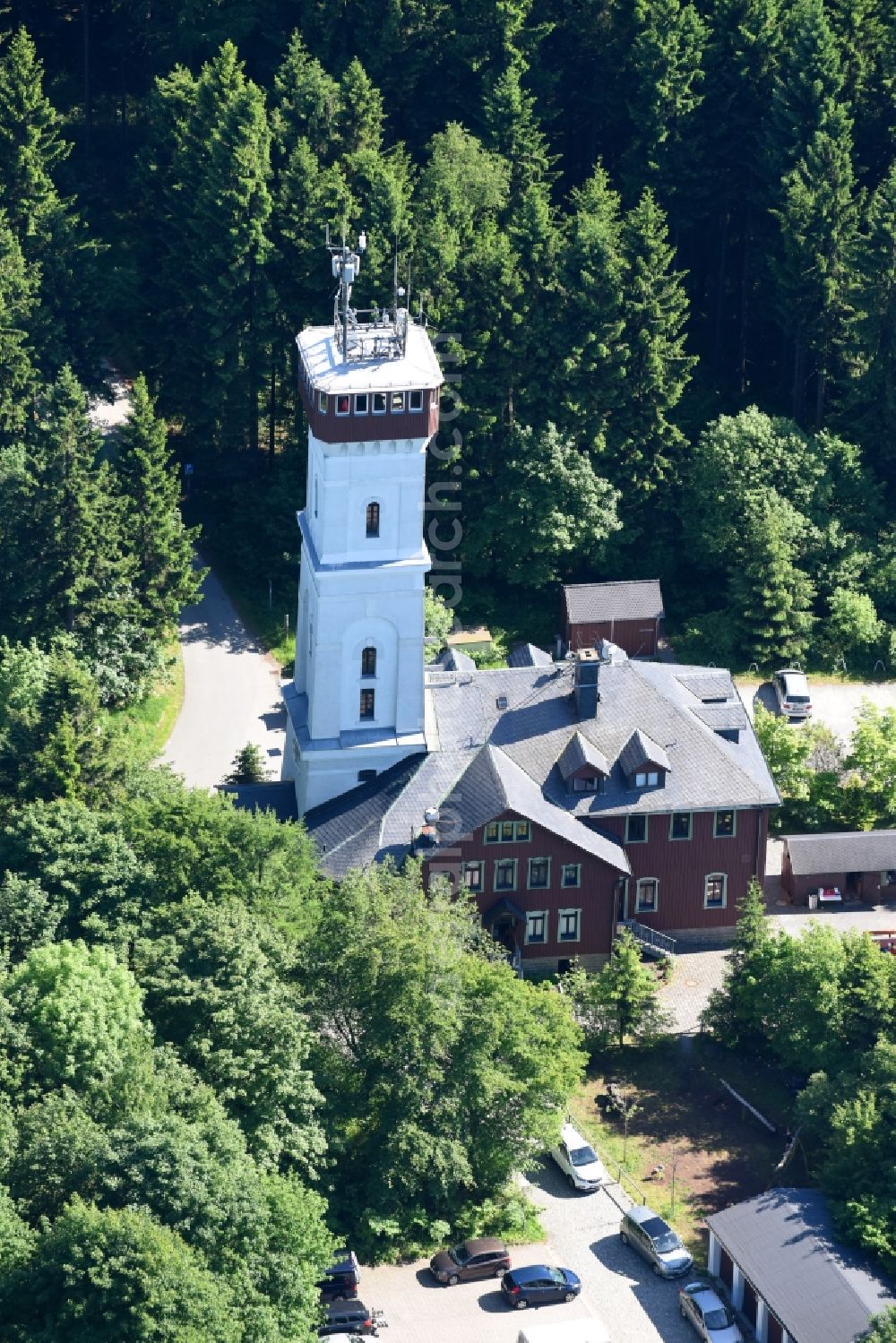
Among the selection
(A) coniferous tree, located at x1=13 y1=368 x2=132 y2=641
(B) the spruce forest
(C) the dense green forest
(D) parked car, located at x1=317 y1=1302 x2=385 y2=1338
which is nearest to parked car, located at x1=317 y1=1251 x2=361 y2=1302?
(D) parked car, located at x1=317 y1=1302 x2=385 y2=1338

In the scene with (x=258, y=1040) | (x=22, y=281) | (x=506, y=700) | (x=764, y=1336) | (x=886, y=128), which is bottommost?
(x=764, y=1336)

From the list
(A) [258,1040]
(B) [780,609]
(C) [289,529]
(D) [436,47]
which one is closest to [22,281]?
(C) [289,529]

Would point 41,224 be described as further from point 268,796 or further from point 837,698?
point 837,698

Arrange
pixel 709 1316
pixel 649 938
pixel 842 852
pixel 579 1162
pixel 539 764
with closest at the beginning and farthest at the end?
pixel 709 1316, pixel 579 1162, pixel 539 764, pixel 649 938, pixel 842 852

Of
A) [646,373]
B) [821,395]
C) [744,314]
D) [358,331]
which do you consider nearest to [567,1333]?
[358,331]

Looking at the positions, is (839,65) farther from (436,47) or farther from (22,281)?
(22,281)

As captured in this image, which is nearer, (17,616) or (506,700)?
(506,700)

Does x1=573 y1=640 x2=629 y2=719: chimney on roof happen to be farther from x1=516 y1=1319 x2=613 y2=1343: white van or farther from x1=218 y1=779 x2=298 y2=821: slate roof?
x1=516 y1=1319 x2=613 y2=1343: white van
